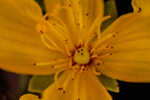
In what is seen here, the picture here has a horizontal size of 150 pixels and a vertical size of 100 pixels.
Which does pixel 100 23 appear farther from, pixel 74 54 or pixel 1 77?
pixel 1 77

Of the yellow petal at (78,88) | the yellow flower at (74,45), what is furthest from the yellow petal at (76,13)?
the yellow petal at (78,88)

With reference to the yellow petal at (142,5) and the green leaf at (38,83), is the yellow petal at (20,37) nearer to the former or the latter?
the green leaf at (38,83)

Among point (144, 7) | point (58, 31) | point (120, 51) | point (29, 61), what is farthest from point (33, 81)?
point (144, 7)

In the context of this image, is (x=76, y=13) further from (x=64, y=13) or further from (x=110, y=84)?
(x=110, y=84)

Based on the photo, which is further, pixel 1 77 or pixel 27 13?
pixel 1 77

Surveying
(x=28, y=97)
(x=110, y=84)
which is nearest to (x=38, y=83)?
(x=28, y=97)

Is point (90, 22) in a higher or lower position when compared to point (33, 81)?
higher
